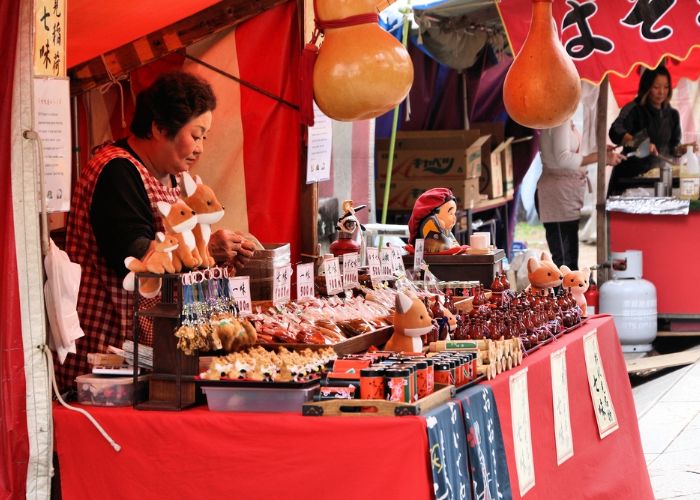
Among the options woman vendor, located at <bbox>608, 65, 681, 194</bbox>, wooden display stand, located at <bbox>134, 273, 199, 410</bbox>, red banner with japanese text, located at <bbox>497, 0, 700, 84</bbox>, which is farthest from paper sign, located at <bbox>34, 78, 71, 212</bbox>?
woman vendor, located at <bbox>608, 65, 681, 194</bbox>

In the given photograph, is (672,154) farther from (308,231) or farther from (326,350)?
(326,350)

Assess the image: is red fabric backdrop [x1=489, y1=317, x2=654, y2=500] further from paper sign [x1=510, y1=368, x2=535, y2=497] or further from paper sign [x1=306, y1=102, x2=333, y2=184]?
paper sign [x1=306, y1=102, x2=333, y2=184]

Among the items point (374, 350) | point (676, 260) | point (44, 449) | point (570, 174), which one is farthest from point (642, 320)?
point (44, 449)

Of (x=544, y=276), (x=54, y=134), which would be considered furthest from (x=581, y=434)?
(x=54, y=134)

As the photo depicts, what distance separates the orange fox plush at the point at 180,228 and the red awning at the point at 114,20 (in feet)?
6.37

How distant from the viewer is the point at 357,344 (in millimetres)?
3445

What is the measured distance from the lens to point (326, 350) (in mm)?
3146

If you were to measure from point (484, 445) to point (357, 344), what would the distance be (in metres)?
0.56

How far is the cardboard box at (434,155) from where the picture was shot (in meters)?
9.80

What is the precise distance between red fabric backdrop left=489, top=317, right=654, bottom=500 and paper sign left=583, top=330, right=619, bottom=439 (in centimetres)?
4

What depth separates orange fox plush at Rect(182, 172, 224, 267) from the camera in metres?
2.99

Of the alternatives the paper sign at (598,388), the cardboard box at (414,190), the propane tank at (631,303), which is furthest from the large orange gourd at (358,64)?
the cardboard box at (414,190)

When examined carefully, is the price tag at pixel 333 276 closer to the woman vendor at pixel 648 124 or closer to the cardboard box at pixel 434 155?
the cardboard box at pixel 434 155

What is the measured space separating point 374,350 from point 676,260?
654cm
